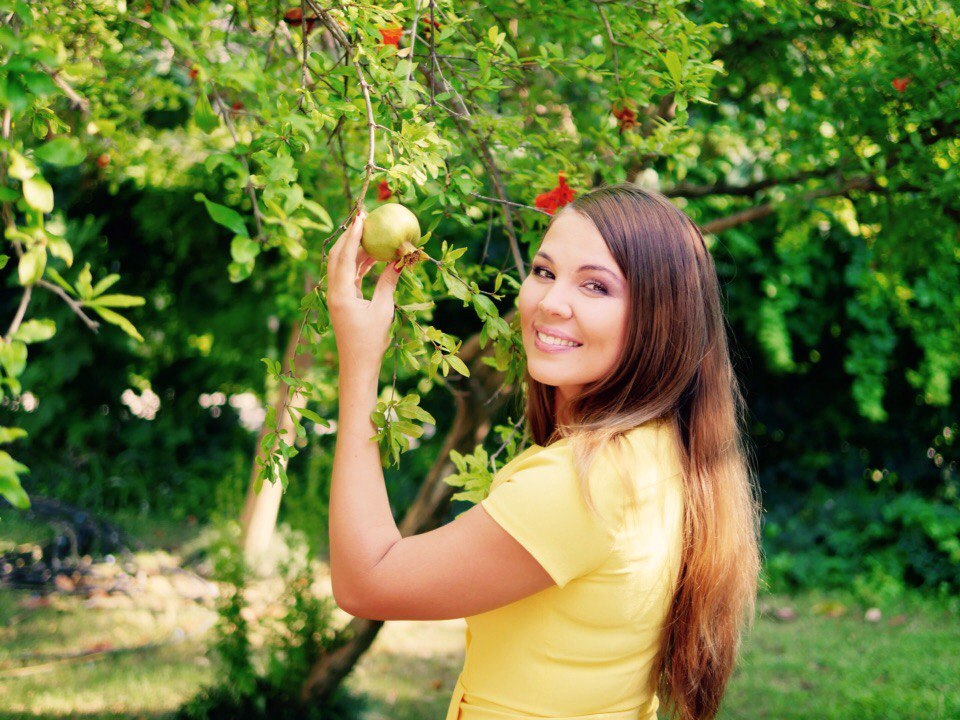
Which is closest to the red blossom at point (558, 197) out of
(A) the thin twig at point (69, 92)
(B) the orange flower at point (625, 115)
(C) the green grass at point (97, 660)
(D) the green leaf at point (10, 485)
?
(B) the orange flower at point (625, 115)

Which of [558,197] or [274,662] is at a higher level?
[558,197]

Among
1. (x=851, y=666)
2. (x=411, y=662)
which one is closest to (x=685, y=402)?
(x=411, y=662)

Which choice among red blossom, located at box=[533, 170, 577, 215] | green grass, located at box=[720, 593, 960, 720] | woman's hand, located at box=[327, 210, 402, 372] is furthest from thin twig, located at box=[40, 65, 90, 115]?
green grass, located at box=[720, 593, 960, 720]

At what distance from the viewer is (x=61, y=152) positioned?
97 cm

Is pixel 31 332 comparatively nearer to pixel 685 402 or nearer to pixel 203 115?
pixel 203 115

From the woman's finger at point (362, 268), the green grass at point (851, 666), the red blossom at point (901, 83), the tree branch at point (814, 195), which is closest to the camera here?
the woman's finger at point (362, 268)

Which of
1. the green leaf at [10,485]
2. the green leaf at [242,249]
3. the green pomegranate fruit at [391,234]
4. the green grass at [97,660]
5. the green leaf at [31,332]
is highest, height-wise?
the green pomegranate fruit at [391,234]

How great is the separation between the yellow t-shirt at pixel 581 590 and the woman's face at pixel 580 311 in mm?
134

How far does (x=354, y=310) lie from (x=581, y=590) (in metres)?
0.56

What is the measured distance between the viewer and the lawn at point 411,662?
3695mm

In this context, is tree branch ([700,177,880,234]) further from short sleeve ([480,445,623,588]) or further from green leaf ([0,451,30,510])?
green leaf ([0,451,30,510])

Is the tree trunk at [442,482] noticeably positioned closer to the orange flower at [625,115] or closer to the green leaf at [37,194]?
the orange flower at [625,115]

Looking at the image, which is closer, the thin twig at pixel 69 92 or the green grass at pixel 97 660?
the thin twig at pixel 69 92

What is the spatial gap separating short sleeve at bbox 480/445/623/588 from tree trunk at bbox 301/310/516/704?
1.14 m
